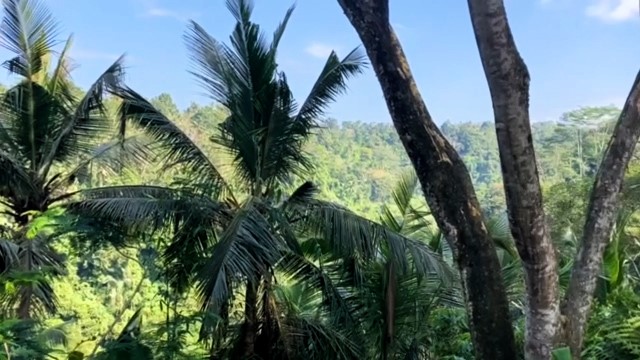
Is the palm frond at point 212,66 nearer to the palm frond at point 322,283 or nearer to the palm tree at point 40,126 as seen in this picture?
the palm tree at point 40,126

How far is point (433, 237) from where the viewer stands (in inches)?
275

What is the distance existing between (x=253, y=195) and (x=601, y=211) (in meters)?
3.47

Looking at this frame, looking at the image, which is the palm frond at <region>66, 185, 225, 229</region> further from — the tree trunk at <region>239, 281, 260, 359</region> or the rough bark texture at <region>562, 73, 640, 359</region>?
the rough bark texture at <region>562, 73, 640, 359</region>

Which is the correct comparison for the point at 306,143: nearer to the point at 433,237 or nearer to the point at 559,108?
the point at 433,237

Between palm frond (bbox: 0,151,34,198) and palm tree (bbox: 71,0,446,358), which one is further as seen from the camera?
palm frond (bbox: 0,151,34,198)

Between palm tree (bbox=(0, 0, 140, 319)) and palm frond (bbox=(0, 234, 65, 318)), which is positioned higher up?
palm tree (bbox=(0, 0, 140, 319))

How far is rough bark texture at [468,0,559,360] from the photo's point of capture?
2.38 meters

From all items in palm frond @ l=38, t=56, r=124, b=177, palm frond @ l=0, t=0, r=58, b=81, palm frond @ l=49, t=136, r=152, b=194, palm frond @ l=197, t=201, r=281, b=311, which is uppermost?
palm frond @ l=0, t=0, r=58, b=81

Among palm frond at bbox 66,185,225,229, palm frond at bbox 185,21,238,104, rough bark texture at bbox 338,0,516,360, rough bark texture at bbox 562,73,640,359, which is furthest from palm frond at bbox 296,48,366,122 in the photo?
rough bark texture at bbox 562,73,640,359

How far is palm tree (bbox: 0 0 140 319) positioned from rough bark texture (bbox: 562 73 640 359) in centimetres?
470

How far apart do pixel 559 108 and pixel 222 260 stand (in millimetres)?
28641

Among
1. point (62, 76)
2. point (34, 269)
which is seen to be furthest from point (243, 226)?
point (62, 76)

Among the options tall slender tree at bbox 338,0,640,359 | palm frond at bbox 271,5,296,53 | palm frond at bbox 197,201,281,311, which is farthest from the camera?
palm frond at bbox 271,5,296,53

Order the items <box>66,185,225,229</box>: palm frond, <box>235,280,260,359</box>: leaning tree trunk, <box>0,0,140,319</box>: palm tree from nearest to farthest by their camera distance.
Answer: <box>66,185,225,229</box>: palm frond → <box>235,280,260,359</box>: leaning tree trunk → <box>0,0,140,319</box>: palm tree
